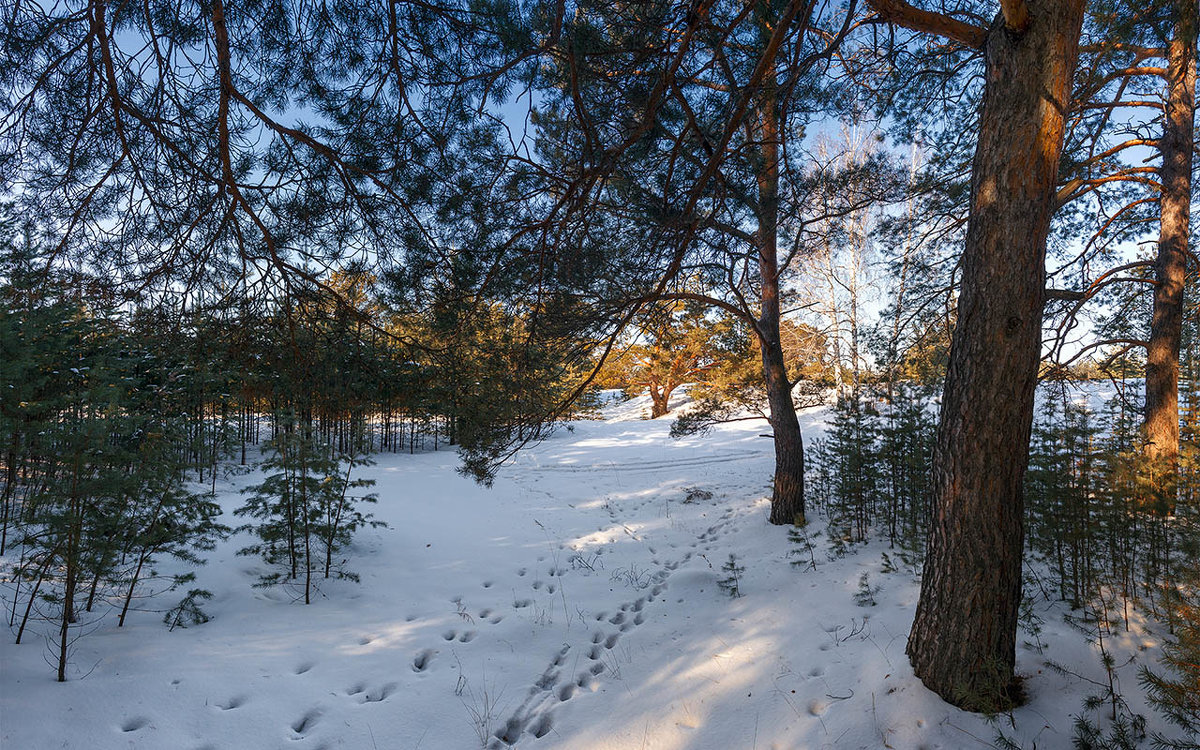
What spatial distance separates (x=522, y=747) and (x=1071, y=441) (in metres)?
4.08

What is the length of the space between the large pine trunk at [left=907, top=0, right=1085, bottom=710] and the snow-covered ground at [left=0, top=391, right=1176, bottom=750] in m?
0.32

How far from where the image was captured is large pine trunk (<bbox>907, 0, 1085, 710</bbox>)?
7.59 feet

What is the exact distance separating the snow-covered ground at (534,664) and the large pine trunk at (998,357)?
12.7 inches

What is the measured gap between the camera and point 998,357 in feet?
7.86

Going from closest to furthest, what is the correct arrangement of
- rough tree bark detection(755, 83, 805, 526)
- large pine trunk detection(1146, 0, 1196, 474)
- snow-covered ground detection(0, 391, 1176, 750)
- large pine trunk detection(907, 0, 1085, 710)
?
large pine trunk detection(907, 0, 1085, 710) < snow-covered ground detection(0, 391, 1176, 750) < large pine trunk detection(1146, 0, 1196, 474) < rough tree bark detection(755, 83, 805, 526)

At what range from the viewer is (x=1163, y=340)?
5.18 metres

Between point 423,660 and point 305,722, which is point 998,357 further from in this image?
point 305,722

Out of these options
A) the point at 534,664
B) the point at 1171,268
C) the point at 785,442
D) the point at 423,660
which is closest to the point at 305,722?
the point at 423,660

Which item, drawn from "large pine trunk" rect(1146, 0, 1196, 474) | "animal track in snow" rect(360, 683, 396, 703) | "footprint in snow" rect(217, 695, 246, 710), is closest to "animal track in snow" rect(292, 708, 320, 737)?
"animal track in snow" rect(360, 683, 396, 703)

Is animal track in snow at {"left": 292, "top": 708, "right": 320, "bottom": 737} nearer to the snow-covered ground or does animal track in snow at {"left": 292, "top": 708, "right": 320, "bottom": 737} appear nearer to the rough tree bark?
the snow-covered ground

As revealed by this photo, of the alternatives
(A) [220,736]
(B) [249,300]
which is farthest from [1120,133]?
(A) [220,736]

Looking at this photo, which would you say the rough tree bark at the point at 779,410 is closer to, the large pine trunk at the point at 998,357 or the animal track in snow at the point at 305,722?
the large pine trunk at the point at 998,357

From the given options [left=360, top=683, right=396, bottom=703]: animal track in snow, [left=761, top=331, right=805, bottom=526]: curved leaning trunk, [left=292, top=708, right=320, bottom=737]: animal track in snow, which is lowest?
[left=360, top=683, right=396, bottom=703]: animal track in snow

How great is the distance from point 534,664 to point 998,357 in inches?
126
